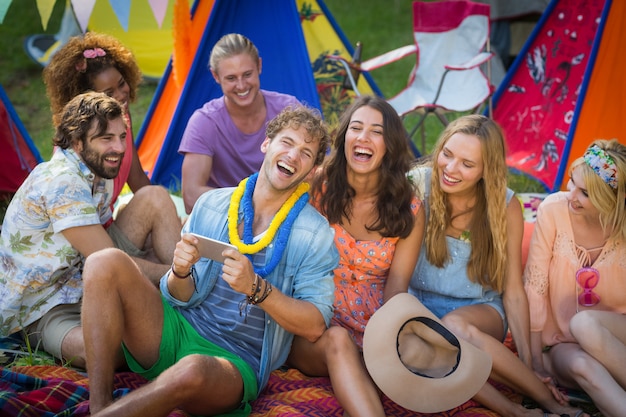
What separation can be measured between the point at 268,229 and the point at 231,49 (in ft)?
5.48

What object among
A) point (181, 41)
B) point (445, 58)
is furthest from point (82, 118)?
point (445, 58)

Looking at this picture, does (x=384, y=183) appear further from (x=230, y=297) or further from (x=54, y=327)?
(x=54, y=327)

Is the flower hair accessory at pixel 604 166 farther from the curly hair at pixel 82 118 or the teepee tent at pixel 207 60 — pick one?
the teepee tent at pixel 207 60

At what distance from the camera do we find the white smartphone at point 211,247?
8.21ft

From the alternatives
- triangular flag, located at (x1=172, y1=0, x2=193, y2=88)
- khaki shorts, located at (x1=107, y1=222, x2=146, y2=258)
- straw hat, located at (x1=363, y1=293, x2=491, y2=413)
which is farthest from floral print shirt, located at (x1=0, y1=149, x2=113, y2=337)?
triangular flag, located at (x1=172, y1=0, x2=193, y2=88)

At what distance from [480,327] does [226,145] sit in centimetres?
184

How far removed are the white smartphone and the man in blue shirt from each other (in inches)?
1.1

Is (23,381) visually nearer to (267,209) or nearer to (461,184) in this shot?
(267,209)

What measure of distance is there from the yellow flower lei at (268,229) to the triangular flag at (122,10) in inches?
88.5

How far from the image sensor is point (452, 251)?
331 cm

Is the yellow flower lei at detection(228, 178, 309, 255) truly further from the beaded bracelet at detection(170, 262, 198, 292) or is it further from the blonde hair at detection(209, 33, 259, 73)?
the blonde hair at detection(209, 33, 259, 73)

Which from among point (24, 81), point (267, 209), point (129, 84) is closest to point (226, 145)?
point (129, 84)

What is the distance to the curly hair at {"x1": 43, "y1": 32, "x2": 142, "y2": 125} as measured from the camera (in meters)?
3.79

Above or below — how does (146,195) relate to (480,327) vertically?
above
